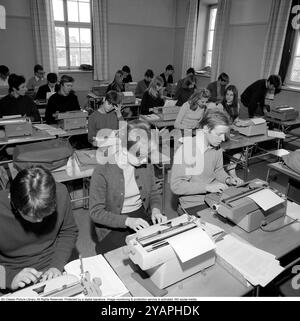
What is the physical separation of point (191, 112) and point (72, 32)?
4.58 meters

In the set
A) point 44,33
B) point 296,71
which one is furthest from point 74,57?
point 296,71

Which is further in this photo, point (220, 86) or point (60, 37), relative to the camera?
point (60, 37)

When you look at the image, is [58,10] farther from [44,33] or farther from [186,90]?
[186,90]

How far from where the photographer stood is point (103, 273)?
1391 mm

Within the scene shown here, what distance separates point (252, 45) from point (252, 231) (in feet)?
17.7

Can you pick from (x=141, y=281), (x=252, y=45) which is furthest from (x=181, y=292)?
(x=252, y=45)

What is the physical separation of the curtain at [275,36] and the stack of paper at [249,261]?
4.88 meters

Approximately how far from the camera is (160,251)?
4.09 ft

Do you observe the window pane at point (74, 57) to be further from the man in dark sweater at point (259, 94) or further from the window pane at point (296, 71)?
the window pane at point (296, 71)

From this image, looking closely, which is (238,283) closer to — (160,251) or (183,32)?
(160,251)

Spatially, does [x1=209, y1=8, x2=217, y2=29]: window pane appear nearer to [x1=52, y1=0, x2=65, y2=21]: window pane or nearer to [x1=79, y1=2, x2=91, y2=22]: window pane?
[x1=79, y1=2, x2=91, y2=22]: window pane

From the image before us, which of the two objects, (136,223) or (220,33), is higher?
(220,33)

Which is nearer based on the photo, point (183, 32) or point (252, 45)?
point (252, 45)

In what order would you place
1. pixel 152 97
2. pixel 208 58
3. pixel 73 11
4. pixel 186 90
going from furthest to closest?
pixel 208 58
pixel 73 11
pixel 186 90
pixel 152 97
